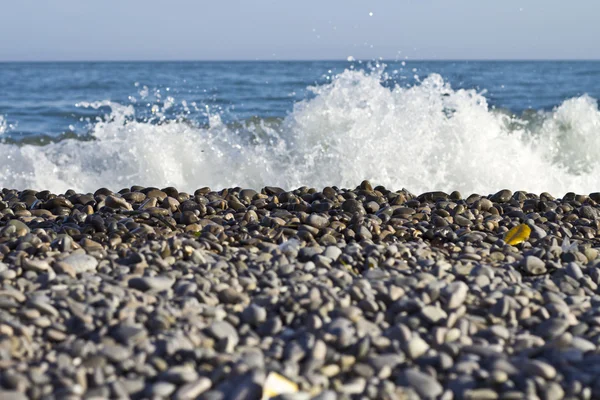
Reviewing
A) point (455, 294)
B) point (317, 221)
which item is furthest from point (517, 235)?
point (455, 294)

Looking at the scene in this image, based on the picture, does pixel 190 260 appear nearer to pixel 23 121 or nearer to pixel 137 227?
pixel 137 227

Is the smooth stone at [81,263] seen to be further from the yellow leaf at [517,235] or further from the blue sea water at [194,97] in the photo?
the blue sea water at [194,97]

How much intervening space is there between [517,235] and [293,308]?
1797 millimetres

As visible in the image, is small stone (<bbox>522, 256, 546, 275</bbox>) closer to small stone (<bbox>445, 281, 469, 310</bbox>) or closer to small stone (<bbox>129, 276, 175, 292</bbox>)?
small stone (<bbox>445, 281, 469, 310</bbox>)

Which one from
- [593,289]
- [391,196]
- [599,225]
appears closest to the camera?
[593,289]

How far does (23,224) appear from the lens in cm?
375

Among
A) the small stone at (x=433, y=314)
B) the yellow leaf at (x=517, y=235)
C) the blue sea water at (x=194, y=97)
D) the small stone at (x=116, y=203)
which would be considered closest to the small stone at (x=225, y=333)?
the small stone at (x=433, y=314)

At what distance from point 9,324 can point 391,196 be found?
2895 mm

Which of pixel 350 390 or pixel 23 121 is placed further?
pixel 23 121

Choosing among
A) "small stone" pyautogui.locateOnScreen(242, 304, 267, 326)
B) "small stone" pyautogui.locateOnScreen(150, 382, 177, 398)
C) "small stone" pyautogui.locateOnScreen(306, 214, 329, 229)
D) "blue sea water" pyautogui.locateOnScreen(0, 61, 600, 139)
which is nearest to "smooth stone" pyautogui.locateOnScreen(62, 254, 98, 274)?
"small stone" pyautogui.locateOnScreen(242, 304, 267, 326)

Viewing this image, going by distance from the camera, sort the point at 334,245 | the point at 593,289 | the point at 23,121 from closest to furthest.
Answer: the point at 593,289 < the point at 334,245 < the point at 23,121

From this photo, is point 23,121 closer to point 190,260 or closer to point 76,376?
point 190,260

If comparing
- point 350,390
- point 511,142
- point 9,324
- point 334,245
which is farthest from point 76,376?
point 511,142

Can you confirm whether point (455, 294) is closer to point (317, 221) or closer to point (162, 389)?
point (162, 389)
